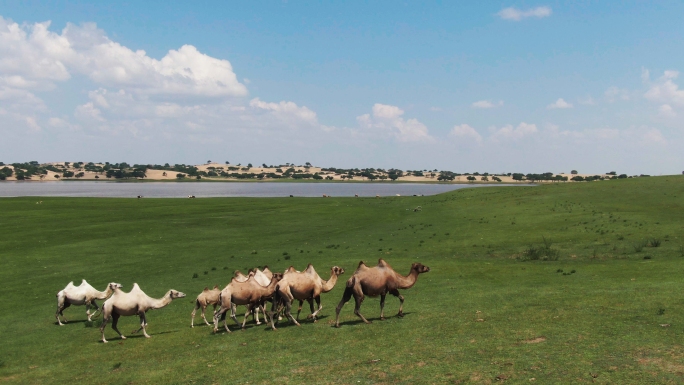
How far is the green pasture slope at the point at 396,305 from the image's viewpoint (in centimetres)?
1202

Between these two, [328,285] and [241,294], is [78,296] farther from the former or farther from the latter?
[328,285]

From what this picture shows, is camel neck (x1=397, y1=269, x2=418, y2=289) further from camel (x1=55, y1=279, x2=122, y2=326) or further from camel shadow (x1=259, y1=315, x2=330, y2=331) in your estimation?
camel (x1=55, y1=279, x2=122, y2=326)

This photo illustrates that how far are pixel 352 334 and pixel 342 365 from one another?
3.04 metres

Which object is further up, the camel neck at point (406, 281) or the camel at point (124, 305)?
the camel neck at point (406, 281)

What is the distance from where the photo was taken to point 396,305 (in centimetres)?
2011

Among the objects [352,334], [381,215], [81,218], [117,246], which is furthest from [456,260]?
[81,218]

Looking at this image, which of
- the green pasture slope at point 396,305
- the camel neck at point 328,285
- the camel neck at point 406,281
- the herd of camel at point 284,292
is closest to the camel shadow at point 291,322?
the herd of camel at point 284,292

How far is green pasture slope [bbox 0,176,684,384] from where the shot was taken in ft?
39.4

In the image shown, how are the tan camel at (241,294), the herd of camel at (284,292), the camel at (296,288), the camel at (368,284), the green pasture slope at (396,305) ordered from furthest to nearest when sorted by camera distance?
the tan camel at (241,294) → the camel at (296,288) → the herd of camel at (284,292) → the camel at (368,284) → the green pasture slope at (396,305)

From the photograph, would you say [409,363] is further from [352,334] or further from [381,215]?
[381,215]

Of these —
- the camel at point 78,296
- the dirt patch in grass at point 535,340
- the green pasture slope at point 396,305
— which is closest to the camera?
the green pasture slope at point 396,305

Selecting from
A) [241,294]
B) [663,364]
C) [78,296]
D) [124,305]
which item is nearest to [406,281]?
[241,294]

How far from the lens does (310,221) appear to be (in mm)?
63000

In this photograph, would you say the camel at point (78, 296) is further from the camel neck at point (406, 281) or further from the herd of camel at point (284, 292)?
the camel neck at point (406, 281)
